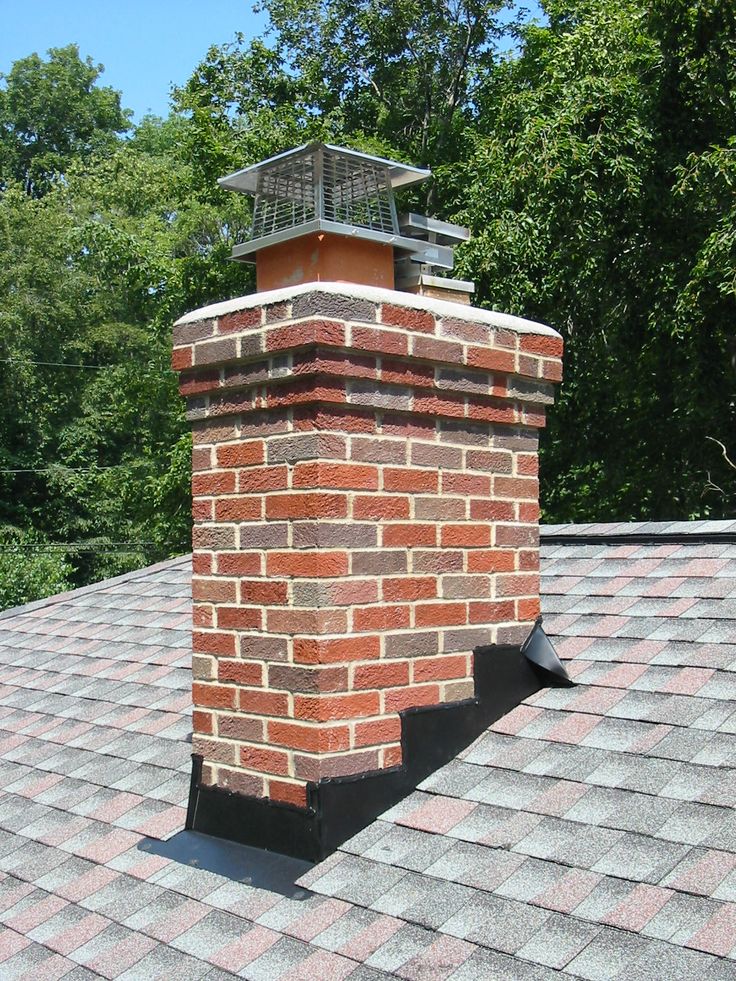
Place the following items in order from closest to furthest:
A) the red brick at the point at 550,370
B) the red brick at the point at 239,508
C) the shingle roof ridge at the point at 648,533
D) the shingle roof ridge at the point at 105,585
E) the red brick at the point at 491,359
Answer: the red brick at the point at 239,508 < the red brick at the point at 491,359 < the red brick at the point at 550,370 < the shingle roof ridge at the point at 648,533 < the shingle roof ridge at the point at 105,585

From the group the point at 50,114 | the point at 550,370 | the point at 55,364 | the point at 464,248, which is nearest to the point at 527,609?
the point at 550,370

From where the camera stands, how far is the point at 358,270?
3270 millimetres

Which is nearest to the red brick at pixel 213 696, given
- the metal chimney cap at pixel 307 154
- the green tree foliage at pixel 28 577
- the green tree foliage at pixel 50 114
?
the metal chimney cap at pixel 307 154

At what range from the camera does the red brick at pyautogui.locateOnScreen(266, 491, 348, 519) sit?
2.87 metres

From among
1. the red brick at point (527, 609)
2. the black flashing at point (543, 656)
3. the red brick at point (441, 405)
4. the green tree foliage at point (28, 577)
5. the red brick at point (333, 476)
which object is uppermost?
the red brick at point (441, 405)

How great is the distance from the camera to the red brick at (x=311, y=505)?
287 cm

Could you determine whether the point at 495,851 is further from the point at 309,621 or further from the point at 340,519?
the point at 340,519

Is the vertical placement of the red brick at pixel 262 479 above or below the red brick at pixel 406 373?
below

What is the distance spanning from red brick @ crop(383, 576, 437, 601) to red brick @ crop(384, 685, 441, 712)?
0.26m

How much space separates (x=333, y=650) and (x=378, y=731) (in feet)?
0.97

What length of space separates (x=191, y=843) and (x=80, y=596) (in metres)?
4.91

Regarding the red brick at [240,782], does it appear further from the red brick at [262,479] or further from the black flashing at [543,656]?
the black flashing at [543,656]

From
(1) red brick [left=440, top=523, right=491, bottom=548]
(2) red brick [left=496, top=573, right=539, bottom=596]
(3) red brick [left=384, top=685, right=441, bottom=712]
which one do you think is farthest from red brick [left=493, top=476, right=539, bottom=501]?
(3) red brick [left=384, top=685, right=441, bottom=712]

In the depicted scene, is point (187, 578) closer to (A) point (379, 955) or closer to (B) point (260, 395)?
(B) point (260, 395)
